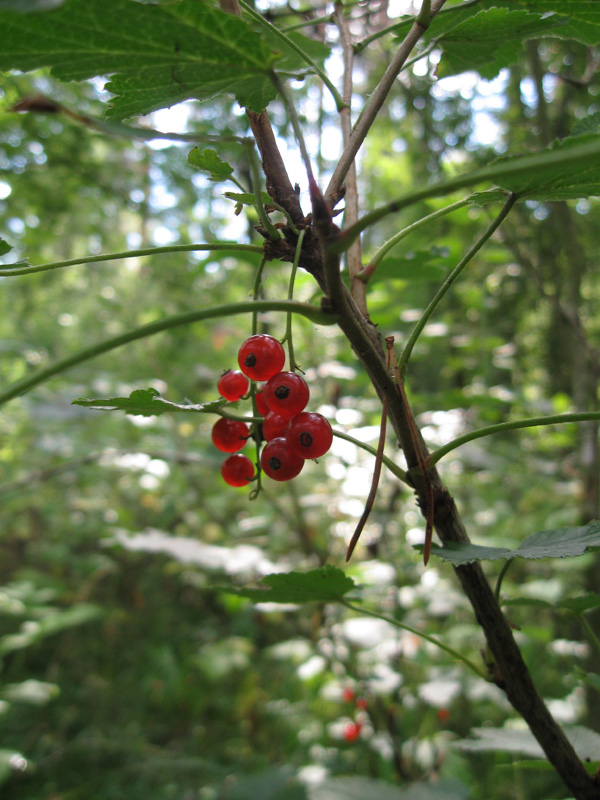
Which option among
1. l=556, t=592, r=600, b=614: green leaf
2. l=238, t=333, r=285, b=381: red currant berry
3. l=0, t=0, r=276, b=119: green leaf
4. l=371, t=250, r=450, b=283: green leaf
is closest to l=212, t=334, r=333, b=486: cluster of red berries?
l=238, t=333, r=285, b=381: red currant berry

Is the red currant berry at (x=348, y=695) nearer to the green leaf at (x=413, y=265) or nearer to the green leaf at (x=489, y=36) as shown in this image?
the green leaf at (x=413, y=265)

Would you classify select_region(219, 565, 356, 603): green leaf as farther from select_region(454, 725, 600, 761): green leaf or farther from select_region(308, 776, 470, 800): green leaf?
select_region(308, 776, 470, 800): green leaf

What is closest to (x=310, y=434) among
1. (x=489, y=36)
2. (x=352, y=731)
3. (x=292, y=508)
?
(x=489, y=36)

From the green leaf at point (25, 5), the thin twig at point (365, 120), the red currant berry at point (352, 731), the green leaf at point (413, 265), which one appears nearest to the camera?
the green leaf at point (25, 5)

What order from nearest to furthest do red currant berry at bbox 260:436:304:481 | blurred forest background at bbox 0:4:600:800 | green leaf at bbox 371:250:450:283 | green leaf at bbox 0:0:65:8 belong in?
green leaf at bbox 0:0:65:8
red currant berry at bbox 260:436:304:481
green leaf at bbox 371:250:450:283
blurred forest background at bbox 0:4:600:800

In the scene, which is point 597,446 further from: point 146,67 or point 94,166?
point 94,166

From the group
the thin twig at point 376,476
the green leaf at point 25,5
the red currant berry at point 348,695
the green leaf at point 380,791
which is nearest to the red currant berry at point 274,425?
the thin twig at point 376,476

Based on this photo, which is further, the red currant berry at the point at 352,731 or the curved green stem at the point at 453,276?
the red currant berry at the point at 352,731
